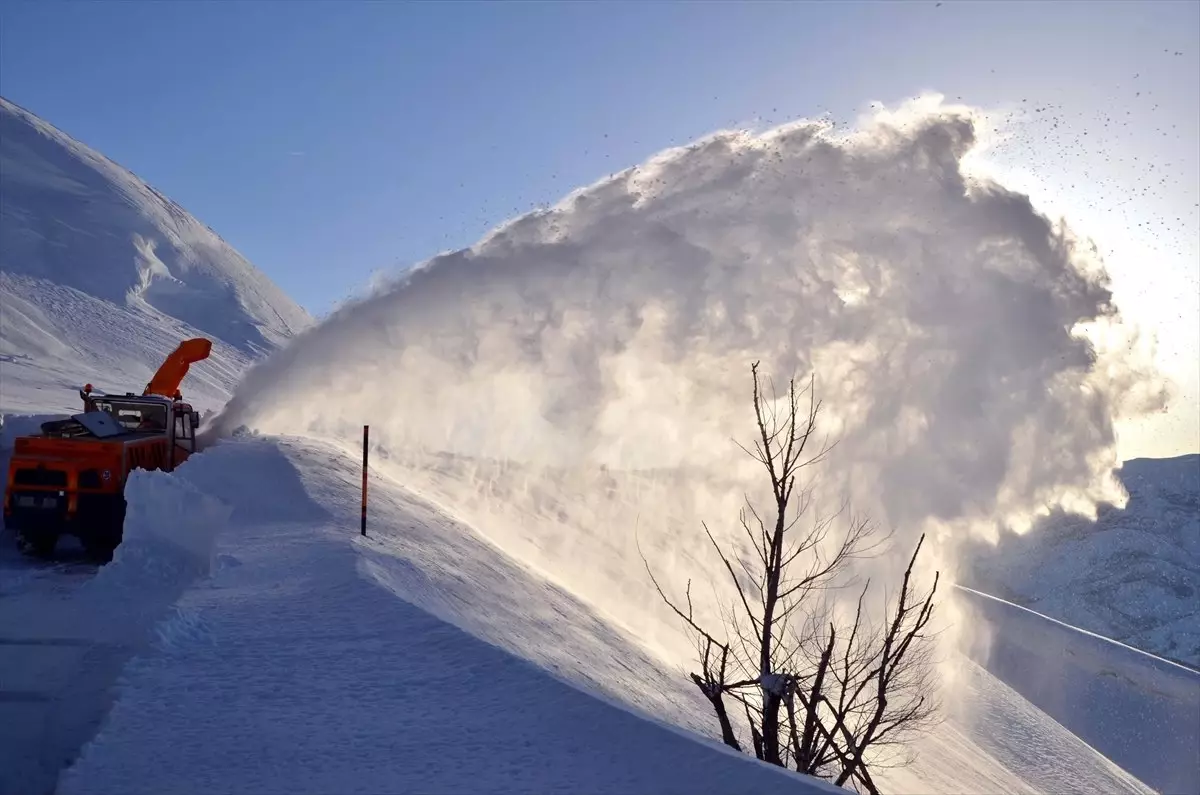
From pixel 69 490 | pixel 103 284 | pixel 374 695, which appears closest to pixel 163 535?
pixel 69 490

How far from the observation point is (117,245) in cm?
7344

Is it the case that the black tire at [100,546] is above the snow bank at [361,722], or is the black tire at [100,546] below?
below

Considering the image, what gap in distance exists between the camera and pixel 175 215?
294 ft

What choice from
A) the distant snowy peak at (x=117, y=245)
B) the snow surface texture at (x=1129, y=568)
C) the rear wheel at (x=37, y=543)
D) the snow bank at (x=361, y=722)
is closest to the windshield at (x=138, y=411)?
the rear wheel at (x=37, y=543)

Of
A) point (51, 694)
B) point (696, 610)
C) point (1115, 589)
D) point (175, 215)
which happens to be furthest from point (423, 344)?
point (1115, 589)

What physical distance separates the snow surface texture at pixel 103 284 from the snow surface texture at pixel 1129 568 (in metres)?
104

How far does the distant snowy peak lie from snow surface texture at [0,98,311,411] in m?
0.13

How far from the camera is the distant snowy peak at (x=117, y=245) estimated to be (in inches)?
2638

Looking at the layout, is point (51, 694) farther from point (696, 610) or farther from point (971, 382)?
point (971, 382)

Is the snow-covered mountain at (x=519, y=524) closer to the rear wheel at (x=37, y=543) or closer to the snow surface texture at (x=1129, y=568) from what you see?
the rear wheel at (x=37, y=543)

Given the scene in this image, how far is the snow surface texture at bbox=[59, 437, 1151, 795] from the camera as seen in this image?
382cm

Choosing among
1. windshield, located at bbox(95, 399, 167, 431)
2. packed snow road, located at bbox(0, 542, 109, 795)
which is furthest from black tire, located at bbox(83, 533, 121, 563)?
windshield, located at bbox(95, 399, 167, 431)

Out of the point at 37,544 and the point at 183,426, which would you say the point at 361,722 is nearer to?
the point at 37,544

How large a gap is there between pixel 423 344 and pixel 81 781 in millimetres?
13944
